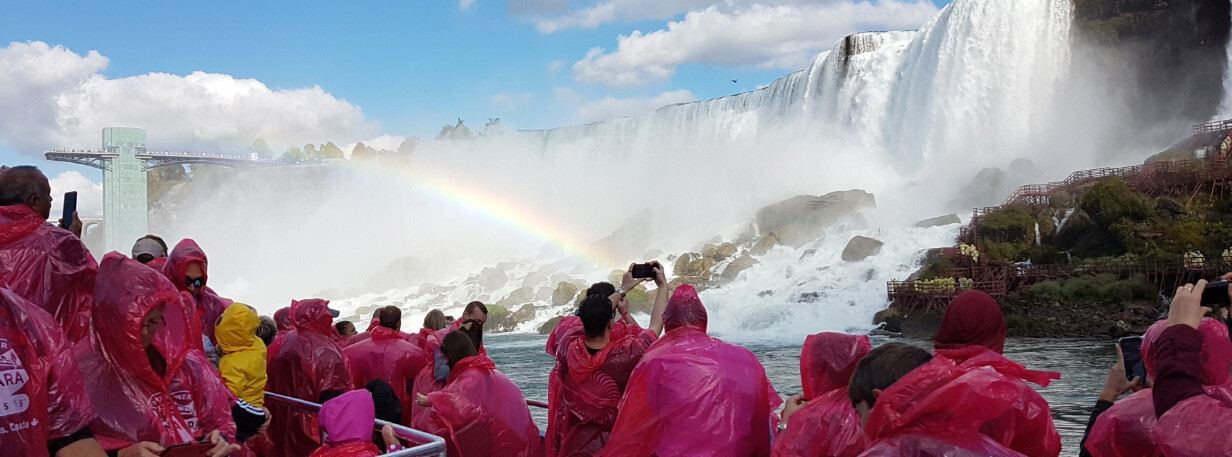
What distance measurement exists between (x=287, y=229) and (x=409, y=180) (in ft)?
36.2

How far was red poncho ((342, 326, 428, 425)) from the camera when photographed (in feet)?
17.5

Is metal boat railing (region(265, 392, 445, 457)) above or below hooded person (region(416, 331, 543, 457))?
above

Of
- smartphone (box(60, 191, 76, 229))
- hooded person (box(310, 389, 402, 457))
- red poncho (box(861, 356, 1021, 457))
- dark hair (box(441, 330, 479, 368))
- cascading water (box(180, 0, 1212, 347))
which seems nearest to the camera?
red poncho (box(861, 356, 1021, 457))

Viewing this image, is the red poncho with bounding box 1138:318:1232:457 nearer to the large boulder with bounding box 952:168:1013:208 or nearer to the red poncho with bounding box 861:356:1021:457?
the red poncho with bounding box 861:356:1021:457

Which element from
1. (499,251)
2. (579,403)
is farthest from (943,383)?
(499,251)

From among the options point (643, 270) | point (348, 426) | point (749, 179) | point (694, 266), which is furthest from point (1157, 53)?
point (348, 426)

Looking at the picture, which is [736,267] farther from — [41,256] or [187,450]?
[187,450]

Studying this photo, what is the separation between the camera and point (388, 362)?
17.7 feet

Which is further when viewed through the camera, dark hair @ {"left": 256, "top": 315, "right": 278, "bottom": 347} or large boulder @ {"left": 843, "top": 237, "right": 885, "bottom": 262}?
large boulder @ {"left": 843, "top": 237, "right": 885, "bottom": 262}

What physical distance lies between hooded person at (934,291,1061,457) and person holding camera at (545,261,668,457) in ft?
4.71

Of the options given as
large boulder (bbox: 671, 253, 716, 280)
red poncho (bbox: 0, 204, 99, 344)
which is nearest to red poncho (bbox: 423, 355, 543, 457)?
red poncho (bbox: 0, 204, 99, 344)

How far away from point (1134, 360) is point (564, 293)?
32.5 meters

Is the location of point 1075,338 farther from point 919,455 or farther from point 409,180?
point 409,180

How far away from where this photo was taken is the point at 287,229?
70.6m
